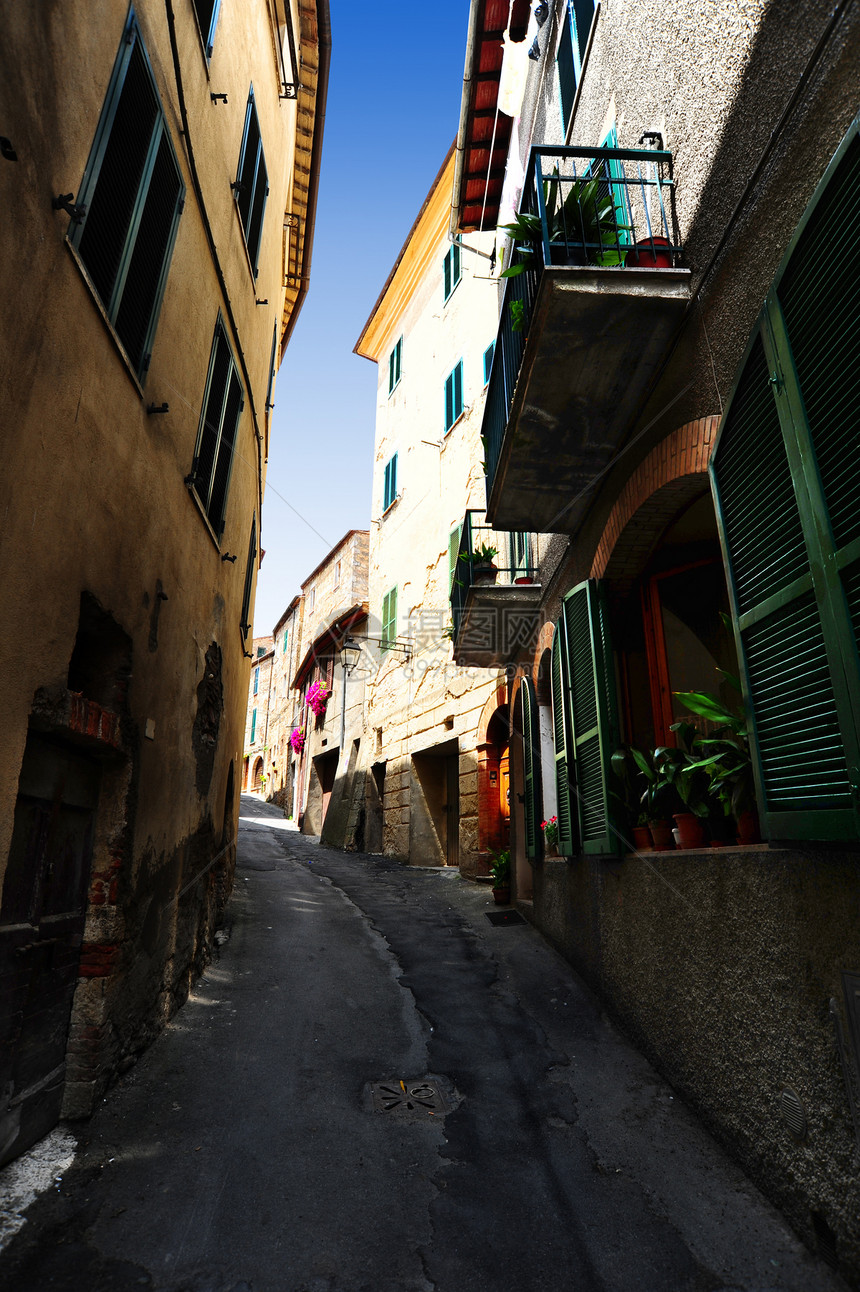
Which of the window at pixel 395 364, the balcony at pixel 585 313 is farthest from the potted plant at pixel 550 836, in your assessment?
the window at pixel 395 364

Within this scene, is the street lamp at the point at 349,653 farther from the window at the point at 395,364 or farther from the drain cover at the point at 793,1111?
the drain cover at the point at 793,1111

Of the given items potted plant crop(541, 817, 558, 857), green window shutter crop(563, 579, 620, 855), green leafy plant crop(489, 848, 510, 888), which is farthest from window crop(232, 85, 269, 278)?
green leafy plant crop(489, 848, 510, 888)

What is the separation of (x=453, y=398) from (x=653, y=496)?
10.4 m

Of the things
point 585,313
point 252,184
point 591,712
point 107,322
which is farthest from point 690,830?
point 252,184

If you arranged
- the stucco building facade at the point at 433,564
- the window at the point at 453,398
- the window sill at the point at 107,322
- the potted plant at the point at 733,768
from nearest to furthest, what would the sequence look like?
1. the window sill at the point at 107,322
2. the potted plant at the point at 733,768
3. the stucco building facade at the point at 433,564
4. the window at the point at 453,398

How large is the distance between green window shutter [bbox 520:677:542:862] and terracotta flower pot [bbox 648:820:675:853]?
3.32 metres

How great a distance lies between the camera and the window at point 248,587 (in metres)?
9.29

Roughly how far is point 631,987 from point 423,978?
2.12 meters

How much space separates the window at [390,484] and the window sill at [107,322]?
1281 centimetres

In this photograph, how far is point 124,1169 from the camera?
131 inches

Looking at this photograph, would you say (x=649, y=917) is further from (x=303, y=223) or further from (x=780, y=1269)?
(x=303, y=223)

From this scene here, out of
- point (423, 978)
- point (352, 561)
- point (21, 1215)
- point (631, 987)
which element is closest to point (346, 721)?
point (352, 561)

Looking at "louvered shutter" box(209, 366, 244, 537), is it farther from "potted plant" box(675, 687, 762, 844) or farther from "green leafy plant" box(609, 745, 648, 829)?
"potted plant" box(675, 687, 762, 844)

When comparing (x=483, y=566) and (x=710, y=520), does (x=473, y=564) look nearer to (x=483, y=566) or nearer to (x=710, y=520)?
(x=483, y=566)
